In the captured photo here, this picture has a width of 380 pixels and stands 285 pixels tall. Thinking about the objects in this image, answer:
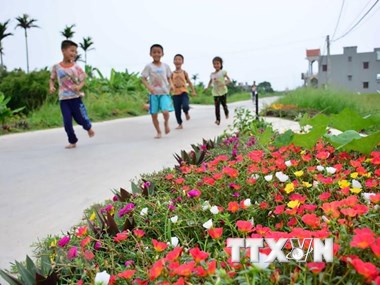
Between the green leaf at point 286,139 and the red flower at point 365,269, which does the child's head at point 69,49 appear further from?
the red flower at point 365,269

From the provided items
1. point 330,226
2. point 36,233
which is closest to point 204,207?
point 330,226

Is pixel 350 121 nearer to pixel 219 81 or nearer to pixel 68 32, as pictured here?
pixel 219 81

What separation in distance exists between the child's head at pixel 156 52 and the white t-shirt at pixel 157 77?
14cm

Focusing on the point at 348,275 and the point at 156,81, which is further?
the point at 156,81

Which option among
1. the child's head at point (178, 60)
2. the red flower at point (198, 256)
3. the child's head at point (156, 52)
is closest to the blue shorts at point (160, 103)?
the child's head at point (156, 52)

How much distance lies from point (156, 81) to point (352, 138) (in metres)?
4.72

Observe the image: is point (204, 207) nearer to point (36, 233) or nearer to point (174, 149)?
point (36, 233)

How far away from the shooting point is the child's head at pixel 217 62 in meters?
8.88

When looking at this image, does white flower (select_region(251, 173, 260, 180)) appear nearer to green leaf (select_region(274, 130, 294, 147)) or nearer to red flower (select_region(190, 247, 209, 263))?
green leaf (select_region(274, 130, 294, 147))

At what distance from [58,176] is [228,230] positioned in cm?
248

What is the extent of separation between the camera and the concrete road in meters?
2.35

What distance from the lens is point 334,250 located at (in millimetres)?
1026

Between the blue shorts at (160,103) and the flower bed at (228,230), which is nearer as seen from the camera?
the flower bed at (228,230)

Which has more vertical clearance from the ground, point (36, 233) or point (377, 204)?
point (377, 204)
